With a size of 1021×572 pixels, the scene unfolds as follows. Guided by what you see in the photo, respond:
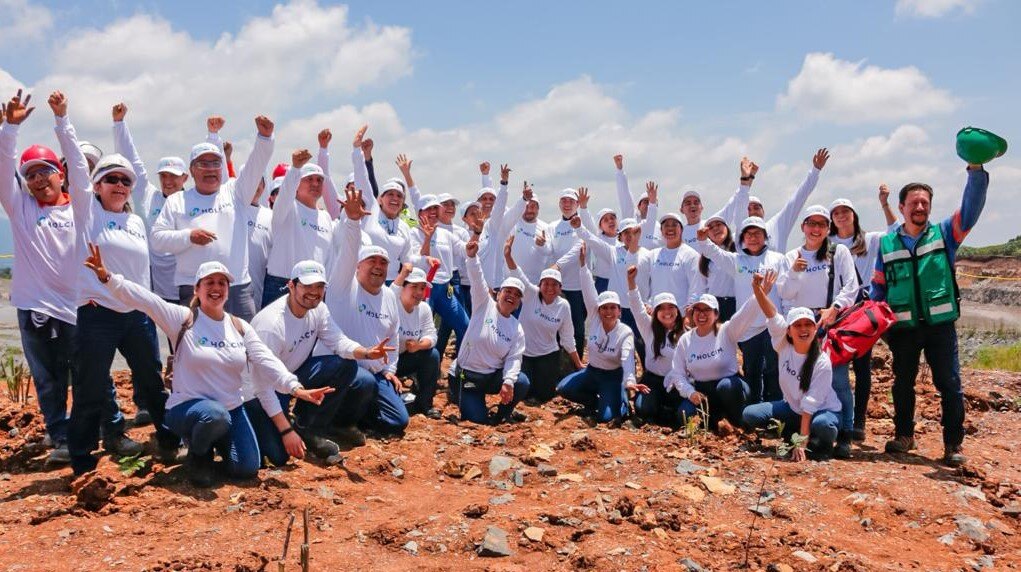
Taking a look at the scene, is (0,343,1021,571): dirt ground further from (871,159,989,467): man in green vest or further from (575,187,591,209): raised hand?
(575,187,591,209): raised hand

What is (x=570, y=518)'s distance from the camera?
212 inches

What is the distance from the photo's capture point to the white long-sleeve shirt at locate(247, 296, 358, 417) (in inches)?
265

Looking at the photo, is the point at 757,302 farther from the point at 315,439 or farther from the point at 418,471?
the point at 315,439

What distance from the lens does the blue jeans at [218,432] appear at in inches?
228

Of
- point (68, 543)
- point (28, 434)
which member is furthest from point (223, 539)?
point (28, 434)

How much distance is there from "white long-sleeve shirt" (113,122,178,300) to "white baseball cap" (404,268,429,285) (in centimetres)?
234

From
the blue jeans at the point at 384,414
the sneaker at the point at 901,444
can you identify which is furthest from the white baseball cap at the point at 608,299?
the sneaker at the point at 901,444

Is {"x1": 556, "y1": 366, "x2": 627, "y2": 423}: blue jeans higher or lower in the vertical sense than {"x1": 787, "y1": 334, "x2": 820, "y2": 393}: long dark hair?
lower

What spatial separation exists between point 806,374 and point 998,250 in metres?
40.3

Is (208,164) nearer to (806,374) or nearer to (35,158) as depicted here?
(35,158)

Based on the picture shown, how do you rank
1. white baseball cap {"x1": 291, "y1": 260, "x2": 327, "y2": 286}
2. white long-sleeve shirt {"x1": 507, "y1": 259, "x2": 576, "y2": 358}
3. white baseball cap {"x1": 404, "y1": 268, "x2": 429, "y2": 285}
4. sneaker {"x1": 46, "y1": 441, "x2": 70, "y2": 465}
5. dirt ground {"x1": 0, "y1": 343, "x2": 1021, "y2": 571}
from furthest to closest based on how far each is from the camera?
white long-sleeve shirt {"x1": 507, "y1": 259, "x2": 576, "y2": 358} < white baseball cap {"x1": 404, "y1": 268, "x2": 429, "y2": 285} < white baseball cap {"x1": 291, "y1": 260, "x2": 327, "y2": 286} < sneaker {"x1": 46, "y1": 441, "x2": 70, "y2": 465} < dirt ground {"x1": 0, "y1": 343, "x2": 1021, "y2": 571}

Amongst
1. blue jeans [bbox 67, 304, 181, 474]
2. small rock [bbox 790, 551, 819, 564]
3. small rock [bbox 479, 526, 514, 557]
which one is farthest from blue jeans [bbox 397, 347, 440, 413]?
small rock [bbox 790, 551, 819, 564]

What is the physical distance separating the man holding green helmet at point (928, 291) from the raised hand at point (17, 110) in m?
7.18

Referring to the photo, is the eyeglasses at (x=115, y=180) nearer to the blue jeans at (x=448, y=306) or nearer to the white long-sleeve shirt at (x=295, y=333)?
the white long-sleeve shirt at (x=295, y=333)
